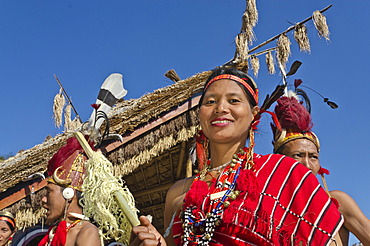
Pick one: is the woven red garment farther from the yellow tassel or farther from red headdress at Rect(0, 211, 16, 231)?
red headdress at Rect(0, 211, 16, 231)

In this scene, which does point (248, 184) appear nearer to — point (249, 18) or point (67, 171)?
point (67, 171)

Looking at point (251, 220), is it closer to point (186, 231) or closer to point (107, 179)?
point (186, 231)

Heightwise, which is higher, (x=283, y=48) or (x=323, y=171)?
(x=283, y=48)

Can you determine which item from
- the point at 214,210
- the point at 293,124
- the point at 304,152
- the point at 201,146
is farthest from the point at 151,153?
the point at 214,210

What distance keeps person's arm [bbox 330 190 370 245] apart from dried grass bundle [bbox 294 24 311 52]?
565 cm

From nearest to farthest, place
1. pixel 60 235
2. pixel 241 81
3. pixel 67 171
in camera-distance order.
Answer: pixel 241 81
pixel 60 235
pixel 67 171

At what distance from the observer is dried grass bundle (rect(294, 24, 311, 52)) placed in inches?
309

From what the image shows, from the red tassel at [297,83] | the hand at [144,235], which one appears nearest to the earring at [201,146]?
the hand at [144,235]

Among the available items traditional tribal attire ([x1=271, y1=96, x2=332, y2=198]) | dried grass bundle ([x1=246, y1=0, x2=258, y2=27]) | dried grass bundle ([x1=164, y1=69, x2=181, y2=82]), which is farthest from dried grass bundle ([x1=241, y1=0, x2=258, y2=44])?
traditional tribal attire ([x1=271, y1=96, x2=332, y2=198])

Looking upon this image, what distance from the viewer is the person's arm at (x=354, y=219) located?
253cm

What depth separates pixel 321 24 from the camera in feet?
25.3

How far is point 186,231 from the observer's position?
1.91 m

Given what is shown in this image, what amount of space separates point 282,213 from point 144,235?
1.90 ft

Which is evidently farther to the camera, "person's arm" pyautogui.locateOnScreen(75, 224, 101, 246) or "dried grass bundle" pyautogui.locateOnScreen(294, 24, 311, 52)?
"dried grass bundle" pyautogui.locateOnScreen(294, 24, 311, 52)
